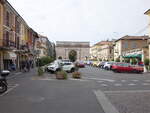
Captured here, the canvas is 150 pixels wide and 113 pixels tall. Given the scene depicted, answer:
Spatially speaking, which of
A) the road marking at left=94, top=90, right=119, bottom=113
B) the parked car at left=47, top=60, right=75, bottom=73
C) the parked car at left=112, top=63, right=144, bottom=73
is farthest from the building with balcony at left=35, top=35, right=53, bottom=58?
the road marking at left=94, top=90, right=119, bottom=113

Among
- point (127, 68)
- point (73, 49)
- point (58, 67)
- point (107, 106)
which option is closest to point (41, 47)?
point (73, 49)

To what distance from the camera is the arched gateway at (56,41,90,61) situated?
124688 mm

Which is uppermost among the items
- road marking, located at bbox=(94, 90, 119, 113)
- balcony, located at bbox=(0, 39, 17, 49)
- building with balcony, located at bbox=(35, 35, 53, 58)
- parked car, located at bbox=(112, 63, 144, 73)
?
building with balcony, located at bbox=(35, 35, 53, 58)

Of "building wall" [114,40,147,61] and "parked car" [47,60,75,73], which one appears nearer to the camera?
"parked car" [47,60,75,73]

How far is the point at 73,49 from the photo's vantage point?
124000 mm

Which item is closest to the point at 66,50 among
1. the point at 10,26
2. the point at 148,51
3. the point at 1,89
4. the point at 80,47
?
the point at 80,47

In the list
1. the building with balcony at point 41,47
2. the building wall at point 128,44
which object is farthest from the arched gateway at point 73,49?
the building wall at point 128,44

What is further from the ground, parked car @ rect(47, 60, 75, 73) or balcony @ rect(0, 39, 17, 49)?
balcony @ rect(0, 39, 17, 49)

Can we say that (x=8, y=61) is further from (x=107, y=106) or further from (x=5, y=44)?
(x=107, y=106)

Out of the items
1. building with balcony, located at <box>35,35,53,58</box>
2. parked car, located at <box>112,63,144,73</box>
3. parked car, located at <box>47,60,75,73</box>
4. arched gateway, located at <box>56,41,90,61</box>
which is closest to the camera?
parked car, located at <box>47,60,75,73</box>

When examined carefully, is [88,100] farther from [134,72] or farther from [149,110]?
[134,72]

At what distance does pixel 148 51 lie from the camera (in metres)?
44.5

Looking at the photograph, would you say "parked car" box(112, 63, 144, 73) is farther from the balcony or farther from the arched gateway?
the arched gateway

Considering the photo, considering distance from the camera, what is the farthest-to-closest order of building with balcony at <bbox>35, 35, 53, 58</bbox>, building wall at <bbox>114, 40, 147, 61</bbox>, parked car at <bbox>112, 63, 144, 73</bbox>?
building wall at <bbox>114, 40, 147, 61</bbox>
building with balcony at <bbox>35, 35, 53, 58</bbox>
parked car at <bbox>112, 63, 144, 73</bbox>
